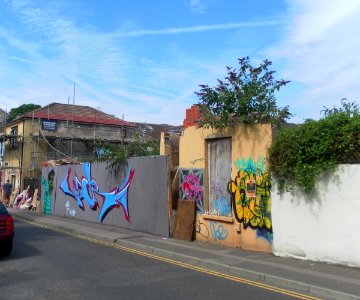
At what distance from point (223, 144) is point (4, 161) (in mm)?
31094

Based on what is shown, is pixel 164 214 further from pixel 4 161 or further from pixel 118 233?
pixel 4 161

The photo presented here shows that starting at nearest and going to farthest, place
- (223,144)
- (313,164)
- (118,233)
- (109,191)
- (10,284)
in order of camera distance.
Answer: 1. (10,284)
2. (313,164)
3. (223,144)
4. (118,233)
5. (109,191)

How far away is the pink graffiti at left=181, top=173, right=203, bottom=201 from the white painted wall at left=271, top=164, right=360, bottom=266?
296cm

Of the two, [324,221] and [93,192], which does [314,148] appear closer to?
[324,221]

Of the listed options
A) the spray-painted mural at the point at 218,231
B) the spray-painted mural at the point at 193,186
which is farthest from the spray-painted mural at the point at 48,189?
the spray-painted mural at the point at 218,231

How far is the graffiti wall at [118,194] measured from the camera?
14.6 meters

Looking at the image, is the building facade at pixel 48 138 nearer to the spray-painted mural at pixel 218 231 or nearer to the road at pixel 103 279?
the spray-painted mural at pixel 218 231

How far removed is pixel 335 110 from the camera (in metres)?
9.88

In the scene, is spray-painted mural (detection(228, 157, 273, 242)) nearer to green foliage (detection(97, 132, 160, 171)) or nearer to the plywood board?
the plywood board

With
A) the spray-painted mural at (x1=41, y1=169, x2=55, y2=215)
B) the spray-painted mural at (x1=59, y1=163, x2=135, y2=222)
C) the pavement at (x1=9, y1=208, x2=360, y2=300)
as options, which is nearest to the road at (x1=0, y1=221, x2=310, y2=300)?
the pavement at (x1=9, y1=208, x2=360, y2=300)

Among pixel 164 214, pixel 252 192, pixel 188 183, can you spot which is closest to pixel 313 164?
pixel 252 192

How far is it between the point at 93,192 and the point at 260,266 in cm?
1160

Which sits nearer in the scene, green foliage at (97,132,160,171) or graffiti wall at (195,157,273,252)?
graffiti wall at (195,157,273,252)

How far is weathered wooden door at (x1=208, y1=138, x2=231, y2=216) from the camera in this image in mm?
12141
